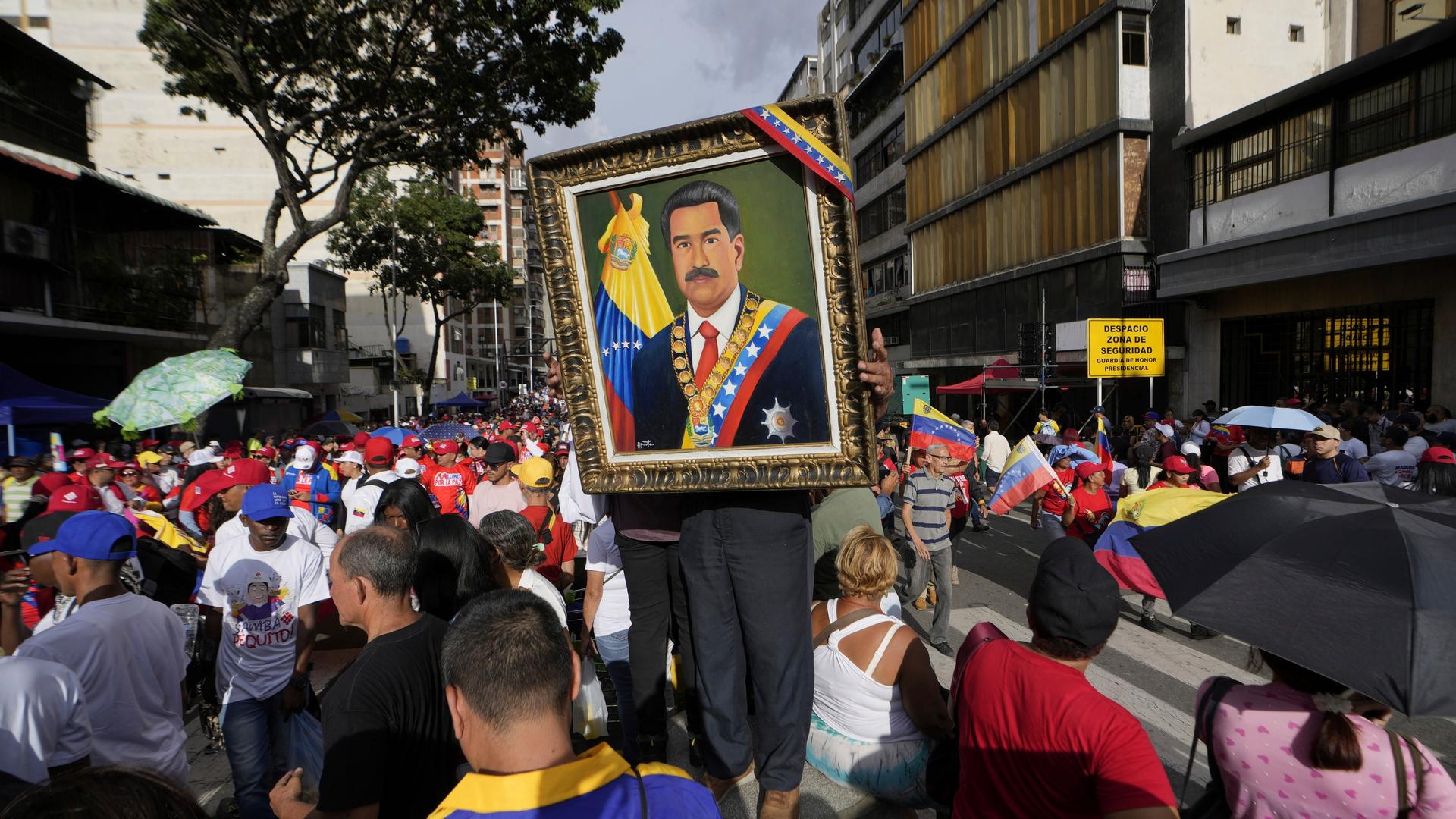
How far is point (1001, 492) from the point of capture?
7.95 m

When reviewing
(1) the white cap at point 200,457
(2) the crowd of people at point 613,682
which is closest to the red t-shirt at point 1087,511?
(2) the crowd of people at point 613,682

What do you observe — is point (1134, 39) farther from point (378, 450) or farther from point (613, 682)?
point (613, 682)

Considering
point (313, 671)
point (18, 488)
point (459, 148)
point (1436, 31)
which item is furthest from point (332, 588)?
point (1436, 31)

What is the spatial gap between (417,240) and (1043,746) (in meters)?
40.3

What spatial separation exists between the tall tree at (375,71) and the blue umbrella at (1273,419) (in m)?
13.1

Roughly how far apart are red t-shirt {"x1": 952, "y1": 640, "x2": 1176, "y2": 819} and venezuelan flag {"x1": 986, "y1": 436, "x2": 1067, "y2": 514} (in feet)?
18.2

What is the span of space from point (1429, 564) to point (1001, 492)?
5862 mm

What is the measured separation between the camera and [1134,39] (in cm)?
2303

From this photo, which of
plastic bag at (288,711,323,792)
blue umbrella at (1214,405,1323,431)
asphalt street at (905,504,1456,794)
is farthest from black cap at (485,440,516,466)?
blue umbrella at (1214,405,1323,431)

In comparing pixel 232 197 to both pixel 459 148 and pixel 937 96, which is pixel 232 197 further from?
pixel 937 96

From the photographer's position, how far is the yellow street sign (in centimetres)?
1631

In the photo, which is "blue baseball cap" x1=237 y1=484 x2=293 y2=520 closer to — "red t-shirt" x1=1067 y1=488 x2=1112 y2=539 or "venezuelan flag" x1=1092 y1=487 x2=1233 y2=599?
"venezuelan flag" x1=1092 y1=487 x2=1233 y2=599

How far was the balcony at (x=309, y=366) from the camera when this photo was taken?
3516 centimetres

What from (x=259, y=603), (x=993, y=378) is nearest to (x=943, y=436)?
(x=259, y=603)
